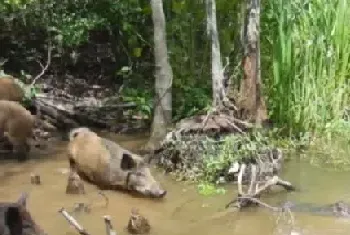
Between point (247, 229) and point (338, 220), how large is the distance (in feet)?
2.26

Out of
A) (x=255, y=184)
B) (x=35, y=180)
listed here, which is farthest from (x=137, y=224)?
(x=35, y=180)

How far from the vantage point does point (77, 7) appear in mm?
10352

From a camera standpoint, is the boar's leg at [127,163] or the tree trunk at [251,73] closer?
the boar's leg at [127,163]

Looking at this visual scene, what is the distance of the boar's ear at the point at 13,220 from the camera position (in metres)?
3.14

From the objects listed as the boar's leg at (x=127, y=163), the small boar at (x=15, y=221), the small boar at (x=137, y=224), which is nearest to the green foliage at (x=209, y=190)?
the boar's leg at (x=127, y=163)

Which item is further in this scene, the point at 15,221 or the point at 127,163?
the point at 127,163

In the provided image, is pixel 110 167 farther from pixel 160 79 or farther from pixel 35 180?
pixel 160 79

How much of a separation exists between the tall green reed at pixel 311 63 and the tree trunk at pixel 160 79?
111 centimetres

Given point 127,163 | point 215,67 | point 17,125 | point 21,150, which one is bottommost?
point 21,150

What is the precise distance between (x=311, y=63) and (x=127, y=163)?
2386mm

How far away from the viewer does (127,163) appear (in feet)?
19.8

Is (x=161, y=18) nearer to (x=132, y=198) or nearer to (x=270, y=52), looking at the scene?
(x=270, y=52)

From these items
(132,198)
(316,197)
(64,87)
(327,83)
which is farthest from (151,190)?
(64,87)

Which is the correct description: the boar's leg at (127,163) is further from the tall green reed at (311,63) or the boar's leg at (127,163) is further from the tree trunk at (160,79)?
the tall green reed at (311,63)
